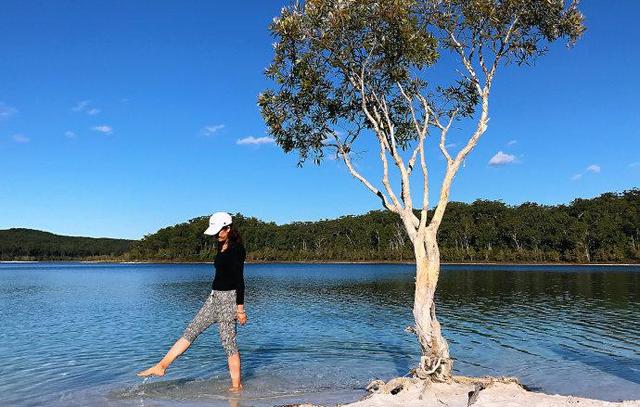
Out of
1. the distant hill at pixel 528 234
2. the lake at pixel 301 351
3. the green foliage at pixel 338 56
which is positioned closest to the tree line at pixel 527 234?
the distant hill at pixel 528 234

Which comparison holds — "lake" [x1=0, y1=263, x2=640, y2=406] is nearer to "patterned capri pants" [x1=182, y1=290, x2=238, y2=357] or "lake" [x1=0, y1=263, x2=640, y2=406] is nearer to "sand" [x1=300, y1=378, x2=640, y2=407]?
"patterned capri pants" [x1=182, y1=290, x2=238, y2=357]

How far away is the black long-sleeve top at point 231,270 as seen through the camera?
10.4 m

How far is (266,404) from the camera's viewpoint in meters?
10.7

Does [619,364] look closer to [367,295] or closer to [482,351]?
[482,351]

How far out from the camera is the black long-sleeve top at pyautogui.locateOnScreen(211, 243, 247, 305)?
10.4 meters

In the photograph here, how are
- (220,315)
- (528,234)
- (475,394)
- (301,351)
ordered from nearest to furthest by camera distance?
(475,394)
(220,315)
(301,351)
(528,234)

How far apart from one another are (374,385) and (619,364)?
8651 mm

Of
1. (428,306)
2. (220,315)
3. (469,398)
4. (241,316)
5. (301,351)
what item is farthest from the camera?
(301,351)

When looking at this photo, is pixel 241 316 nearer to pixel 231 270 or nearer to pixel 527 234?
pixel 231 270

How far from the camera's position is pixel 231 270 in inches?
410

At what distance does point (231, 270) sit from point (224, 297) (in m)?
0.59

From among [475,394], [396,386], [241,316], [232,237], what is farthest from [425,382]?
[232,237]

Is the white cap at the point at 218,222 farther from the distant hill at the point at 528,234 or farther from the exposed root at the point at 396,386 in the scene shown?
the distant hill at the point at 528,234

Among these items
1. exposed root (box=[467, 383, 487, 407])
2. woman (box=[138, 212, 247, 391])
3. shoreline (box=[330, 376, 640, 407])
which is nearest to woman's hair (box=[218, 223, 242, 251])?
woman (box=[138, 212, 247, 391])
